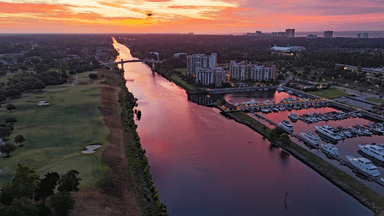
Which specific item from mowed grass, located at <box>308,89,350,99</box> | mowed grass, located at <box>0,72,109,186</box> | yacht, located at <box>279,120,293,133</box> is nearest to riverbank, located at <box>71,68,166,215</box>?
mowed grass, located at <box>0,72,109,186</box>

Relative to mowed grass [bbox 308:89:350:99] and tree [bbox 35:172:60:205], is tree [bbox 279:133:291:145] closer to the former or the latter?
tree [bbox 35:172:60:205]

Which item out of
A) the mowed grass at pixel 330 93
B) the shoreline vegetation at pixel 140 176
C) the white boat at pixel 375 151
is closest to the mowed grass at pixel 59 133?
the shoreline vegetation at pixel 140 176

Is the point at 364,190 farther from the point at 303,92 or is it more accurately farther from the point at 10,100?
the point at 10,100

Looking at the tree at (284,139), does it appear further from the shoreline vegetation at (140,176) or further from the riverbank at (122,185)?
the riverbank at (122,185)

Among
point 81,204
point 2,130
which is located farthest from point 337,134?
point 2,130

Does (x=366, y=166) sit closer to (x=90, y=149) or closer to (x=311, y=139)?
(x=311, y=139)

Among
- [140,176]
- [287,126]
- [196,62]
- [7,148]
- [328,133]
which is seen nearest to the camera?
[7,148]

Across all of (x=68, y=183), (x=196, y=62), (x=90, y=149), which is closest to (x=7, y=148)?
(x=90, y=149)
